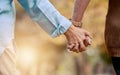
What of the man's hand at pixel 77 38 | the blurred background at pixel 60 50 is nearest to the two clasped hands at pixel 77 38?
the man's hand at pixel 77 38

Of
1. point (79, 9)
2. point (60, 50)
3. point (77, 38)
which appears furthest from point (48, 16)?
point (60, 50)

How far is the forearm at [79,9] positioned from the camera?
4.89 ft

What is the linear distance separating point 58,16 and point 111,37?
27cm

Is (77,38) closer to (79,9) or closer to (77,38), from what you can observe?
(77,38)

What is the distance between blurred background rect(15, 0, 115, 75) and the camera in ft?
8.71

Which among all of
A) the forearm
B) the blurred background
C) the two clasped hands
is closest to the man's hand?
the two clasped hands

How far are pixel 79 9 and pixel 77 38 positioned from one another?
17cm

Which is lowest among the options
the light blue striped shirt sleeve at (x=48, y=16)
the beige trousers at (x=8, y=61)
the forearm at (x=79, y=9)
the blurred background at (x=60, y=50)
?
the blurred background at (x=60, y=50)

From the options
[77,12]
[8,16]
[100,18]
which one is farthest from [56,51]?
A: [8,16]

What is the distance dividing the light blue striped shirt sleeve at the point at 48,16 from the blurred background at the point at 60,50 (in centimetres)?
125

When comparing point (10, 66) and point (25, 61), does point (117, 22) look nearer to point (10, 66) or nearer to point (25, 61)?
point (10, 66)

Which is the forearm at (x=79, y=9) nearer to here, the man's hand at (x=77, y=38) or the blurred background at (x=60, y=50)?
the man's hand at (x=77, y=38)

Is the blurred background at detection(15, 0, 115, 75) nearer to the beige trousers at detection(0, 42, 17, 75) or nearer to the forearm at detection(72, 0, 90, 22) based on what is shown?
the forearm at detection(72, 0, 90, 22)

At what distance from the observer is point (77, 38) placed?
137 centimetres
